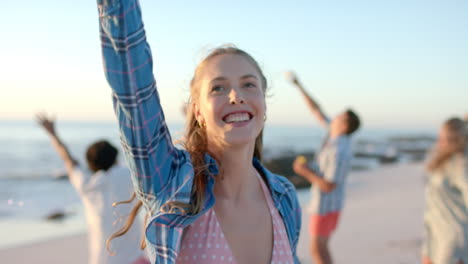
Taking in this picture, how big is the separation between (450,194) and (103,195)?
3309mm

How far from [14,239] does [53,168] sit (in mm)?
13290

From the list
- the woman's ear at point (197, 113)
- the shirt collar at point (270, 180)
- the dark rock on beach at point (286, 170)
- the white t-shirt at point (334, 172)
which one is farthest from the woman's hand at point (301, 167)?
the dark rock on beach at point (286, 170)

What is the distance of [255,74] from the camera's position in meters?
1.72

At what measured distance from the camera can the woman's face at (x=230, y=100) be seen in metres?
1.59

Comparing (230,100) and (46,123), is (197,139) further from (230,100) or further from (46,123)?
(46,123)

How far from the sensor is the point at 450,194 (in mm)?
3951

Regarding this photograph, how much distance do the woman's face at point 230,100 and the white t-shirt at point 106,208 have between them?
2.32 m

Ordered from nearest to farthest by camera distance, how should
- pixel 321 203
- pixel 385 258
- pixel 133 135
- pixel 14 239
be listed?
pixel 133 135
pixel 321 203
pixel 385 258
pixel 14 239

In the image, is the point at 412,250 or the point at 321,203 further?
the point at 412,250

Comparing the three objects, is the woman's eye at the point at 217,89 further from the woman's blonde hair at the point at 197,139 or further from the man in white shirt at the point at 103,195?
the man in white shirt at the point at 103,195

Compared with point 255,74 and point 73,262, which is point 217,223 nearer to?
point 255,74

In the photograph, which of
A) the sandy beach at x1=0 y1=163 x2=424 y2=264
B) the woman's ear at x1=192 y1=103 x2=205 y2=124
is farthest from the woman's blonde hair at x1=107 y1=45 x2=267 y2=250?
the sandy beach at x1=0 y1=163 x2=424 y2=264

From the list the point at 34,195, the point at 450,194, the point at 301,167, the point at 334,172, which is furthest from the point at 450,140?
the point at 34,195

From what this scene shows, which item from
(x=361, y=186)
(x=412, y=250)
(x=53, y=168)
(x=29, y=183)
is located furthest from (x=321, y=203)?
(x=53, y=168)
